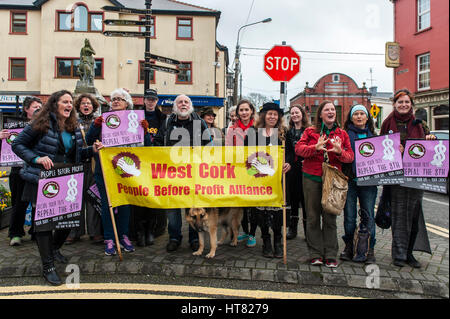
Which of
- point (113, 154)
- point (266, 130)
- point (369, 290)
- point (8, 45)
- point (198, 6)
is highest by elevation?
point (198, 6)

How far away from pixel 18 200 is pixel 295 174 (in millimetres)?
4126

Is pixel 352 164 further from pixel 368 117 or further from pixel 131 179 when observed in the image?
pixel 131 179

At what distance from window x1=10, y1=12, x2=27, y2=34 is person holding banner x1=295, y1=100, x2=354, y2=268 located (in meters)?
28.5

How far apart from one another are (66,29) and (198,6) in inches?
424

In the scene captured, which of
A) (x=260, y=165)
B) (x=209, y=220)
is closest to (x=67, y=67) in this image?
(x=209, y=220)

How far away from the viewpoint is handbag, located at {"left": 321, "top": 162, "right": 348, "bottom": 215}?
3.49 metres

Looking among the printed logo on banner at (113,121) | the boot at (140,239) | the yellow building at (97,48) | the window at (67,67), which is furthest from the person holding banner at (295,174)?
the window at (67,67)

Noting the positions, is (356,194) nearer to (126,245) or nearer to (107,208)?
(126,245)

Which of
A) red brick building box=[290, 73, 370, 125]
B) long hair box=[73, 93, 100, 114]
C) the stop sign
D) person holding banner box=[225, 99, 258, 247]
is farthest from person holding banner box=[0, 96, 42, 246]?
red brick building box=[290, 73, 370, 125]

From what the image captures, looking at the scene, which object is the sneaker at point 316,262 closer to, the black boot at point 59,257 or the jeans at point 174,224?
the jeans at point 174,224

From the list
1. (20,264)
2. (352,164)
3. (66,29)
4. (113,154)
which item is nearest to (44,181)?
(113,154)

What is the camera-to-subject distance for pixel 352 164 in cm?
376

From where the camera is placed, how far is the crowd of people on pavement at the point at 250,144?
3525mm
